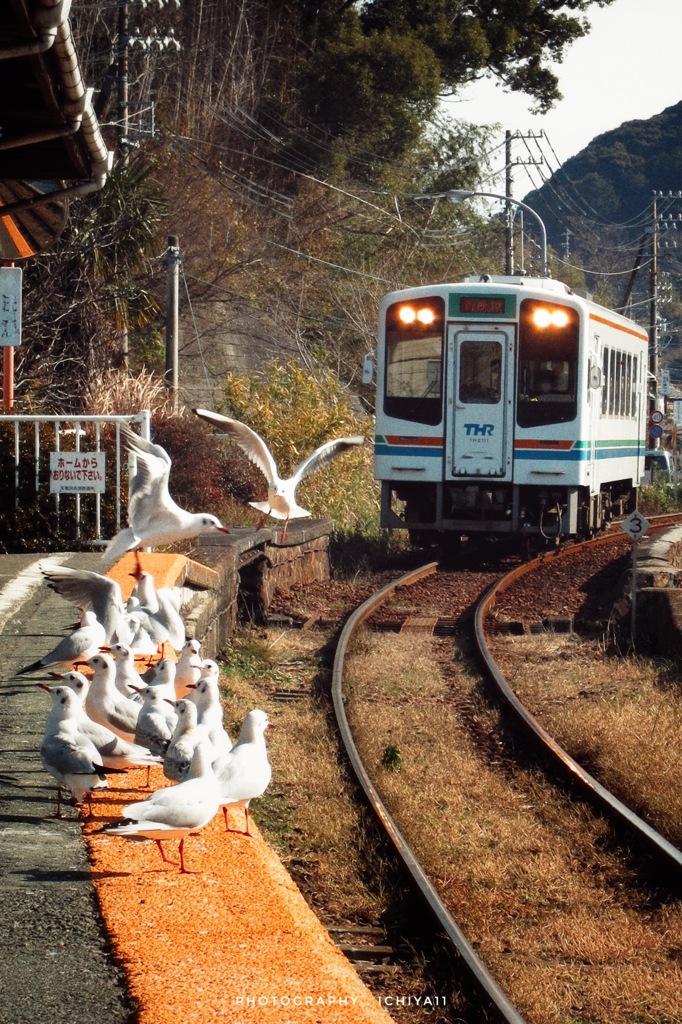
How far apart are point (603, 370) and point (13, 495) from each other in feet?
26.5

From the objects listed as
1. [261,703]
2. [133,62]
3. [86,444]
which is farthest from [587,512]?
[133,62]

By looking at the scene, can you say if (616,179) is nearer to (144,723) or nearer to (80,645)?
(80,645)

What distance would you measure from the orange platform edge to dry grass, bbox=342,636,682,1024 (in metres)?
0.91

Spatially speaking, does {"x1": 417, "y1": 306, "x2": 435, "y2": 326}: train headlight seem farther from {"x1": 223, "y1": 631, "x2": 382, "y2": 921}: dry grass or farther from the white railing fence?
{"x1": 223, "y1": 631, "x2": 382, "y2": 921}: dry grass

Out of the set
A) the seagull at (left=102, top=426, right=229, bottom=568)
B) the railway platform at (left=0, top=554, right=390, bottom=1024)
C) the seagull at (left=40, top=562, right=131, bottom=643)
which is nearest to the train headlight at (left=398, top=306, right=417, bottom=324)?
the seagull at (left=102, top=426, right=229, bottom=568)

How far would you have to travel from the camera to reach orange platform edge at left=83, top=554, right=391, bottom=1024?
3.71m

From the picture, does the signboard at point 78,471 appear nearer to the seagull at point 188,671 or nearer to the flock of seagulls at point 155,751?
the seagull at point 188,671

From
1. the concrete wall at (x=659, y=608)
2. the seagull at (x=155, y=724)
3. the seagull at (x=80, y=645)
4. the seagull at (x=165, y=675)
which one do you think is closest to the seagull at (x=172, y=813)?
the seagull at (x=155, y=724)

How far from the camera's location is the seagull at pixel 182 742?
495 cm

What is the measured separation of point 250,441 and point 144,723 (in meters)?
5.19

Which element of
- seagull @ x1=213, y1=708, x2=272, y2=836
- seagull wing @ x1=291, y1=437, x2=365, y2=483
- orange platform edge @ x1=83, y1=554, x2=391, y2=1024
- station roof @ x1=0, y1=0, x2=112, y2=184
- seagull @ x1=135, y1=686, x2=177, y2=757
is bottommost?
orange platform edge @ x1=83, y1=554, x2=391, y2=1024

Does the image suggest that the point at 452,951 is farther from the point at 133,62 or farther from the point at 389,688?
the point at 133,62

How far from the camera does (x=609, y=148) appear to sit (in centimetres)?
12344

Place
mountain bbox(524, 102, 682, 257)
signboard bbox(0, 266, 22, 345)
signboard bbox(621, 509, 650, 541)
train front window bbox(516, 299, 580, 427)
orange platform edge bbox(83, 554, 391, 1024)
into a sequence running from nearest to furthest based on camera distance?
orange platform edge bbox(83, 554, 391, 1024)
signboard bbox(0, 266, 22, 345)
signboard bbox(621, 509, 650, 541)
train front window bbox(516, 299, 580, 427)
mountain bbox(524, 102, 682, 257)
